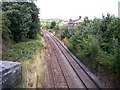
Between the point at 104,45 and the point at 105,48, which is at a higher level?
the point at 104,45

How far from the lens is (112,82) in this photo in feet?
63.1

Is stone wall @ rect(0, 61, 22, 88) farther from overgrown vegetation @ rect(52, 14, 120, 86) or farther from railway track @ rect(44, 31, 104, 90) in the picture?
overgrown vegetation @ rect(52, 14, 120, 86)

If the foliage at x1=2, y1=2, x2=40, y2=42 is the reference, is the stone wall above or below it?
below

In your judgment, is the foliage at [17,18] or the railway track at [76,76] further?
the foliage at [17,18]

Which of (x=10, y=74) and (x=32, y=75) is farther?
(x=32, y=75)

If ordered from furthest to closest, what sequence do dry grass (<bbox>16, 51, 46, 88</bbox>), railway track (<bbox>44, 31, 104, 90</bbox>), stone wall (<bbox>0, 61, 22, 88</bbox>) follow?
railway track (<bbox>44, 31, 104, 90</bbox>) → dry grass (<bbox>16, 51, 46, 88</bbox>) → stone wall (<bbox>0, 61, 22, 88</bbox>)

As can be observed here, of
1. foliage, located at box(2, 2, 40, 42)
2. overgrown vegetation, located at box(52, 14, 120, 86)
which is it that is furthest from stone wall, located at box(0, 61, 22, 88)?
foliage, located at box(2, 2, 40, 42)

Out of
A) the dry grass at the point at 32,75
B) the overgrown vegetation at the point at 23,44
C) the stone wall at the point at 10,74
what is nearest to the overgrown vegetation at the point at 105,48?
the overgrown vegetation at the point at 23,44

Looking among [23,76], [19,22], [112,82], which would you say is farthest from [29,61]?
[19,22]

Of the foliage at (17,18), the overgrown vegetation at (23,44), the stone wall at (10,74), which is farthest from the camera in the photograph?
the foliage at (17,18)

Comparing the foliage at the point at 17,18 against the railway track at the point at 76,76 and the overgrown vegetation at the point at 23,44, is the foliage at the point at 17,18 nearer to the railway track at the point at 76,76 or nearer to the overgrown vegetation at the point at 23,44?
the overgrown vegetation at the point at 23,44

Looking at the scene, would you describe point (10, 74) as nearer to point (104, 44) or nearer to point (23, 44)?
point (104, 44)

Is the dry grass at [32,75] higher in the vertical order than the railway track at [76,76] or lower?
higher

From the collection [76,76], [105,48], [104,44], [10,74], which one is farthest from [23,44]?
[10,74]
